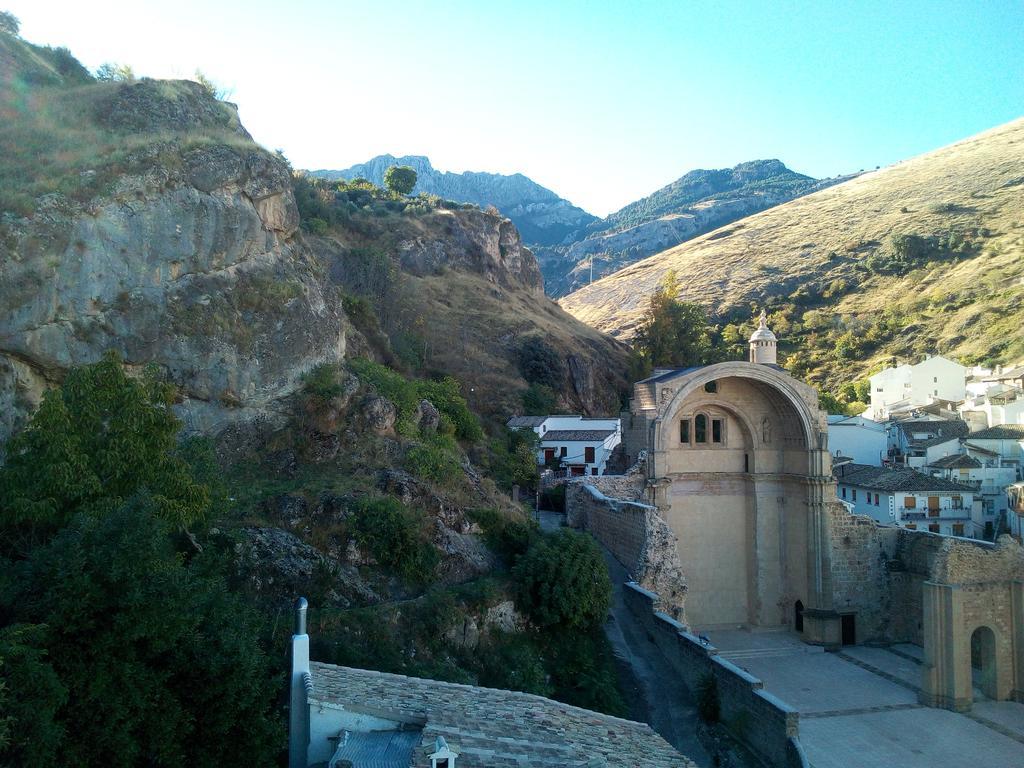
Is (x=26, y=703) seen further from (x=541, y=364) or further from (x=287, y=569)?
(x=541, y=364)

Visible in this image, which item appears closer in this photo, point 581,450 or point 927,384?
point 581,450

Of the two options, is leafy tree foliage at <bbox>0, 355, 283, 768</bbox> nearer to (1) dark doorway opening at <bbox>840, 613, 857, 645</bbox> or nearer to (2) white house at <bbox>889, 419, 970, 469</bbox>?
(1) dark doorway opening at <bbox>840, 613, 857, 645</bbox>

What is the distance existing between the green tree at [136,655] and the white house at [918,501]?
99.0 feet

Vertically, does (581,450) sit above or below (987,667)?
above

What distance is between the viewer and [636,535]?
67.6ft

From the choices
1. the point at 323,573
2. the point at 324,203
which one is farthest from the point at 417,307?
the point at 323,573

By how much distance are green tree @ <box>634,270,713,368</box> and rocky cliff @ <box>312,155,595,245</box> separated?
103 metres

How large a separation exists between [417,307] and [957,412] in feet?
120

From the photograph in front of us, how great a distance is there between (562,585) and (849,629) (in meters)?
13.3

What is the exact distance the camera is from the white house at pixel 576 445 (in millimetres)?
34156

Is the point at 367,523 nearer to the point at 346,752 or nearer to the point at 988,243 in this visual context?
the point at 346,752

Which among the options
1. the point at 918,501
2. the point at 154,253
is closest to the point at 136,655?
the point at 154,253

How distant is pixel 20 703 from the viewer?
6832mm

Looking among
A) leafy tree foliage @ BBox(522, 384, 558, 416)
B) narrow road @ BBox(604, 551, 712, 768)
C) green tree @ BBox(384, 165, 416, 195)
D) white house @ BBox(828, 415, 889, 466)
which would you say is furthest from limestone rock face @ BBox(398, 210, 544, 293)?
narrow road @ BBox(604, 551, 712, 768)
